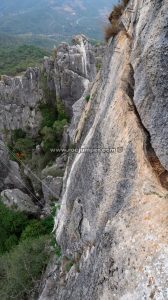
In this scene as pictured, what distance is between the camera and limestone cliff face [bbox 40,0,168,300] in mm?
Result: 8992

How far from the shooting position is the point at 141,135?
10.7 metres

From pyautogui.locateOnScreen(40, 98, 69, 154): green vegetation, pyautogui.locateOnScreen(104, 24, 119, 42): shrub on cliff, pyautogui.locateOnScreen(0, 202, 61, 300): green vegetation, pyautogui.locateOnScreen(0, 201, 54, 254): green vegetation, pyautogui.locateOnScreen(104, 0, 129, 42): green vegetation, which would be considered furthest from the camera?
pyautogui.locateOnScreen(40, 98, 69, 154): green vegetation

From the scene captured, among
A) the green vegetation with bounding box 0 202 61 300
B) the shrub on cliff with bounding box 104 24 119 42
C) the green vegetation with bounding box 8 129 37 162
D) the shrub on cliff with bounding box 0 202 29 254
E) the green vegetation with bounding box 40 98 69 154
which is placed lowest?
the green vegetation with bounding box 8 129 37 162

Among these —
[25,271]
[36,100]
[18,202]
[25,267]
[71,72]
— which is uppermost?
[71,72]

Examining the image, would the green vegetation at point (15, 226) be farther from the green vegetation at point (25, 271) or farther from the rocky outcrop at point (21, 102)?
the rocky outcrop at point (21, 102)

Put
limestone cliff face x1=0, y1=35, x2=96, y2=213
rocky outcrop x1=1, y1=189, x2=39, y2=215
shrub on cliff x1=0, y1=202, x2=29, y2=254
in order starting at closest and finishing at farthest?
shrub on cliff x1=0, y1=202, x2=29, y2=254
rocky outcrop x1=1, y1=189, x2=39, y2=215
limestone cliff face x1=0, y1=35, x2=96, y2=213

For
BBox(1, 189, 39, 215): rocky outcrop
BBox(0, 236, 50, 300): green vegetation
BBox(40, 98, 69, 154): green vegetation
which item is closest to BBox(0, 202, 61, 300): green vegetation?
BBox(0, 236, 50, 300): green vegetation

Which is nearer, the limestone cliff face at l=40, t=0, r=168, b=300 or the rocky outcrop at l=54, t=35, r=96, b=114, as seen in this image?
the limestone cliff face at l=40, t=0, r=168, b=300

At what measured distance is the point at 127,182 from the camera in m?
10.7

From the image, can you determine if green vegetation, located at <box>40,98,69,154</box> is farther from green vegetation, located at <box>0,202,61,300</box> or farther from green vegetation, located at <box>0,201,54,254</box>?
green vegetation, located at <box>0,202,61,300</box>

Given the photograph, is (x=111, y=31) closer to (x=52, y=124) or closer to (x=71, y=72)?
(x=71, y=72)

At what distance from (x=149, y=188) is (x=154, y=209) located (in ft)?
2.17

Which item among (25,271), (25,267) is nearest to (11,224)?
(25,271)

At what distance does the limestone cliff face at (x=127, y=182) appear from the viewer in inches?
354
